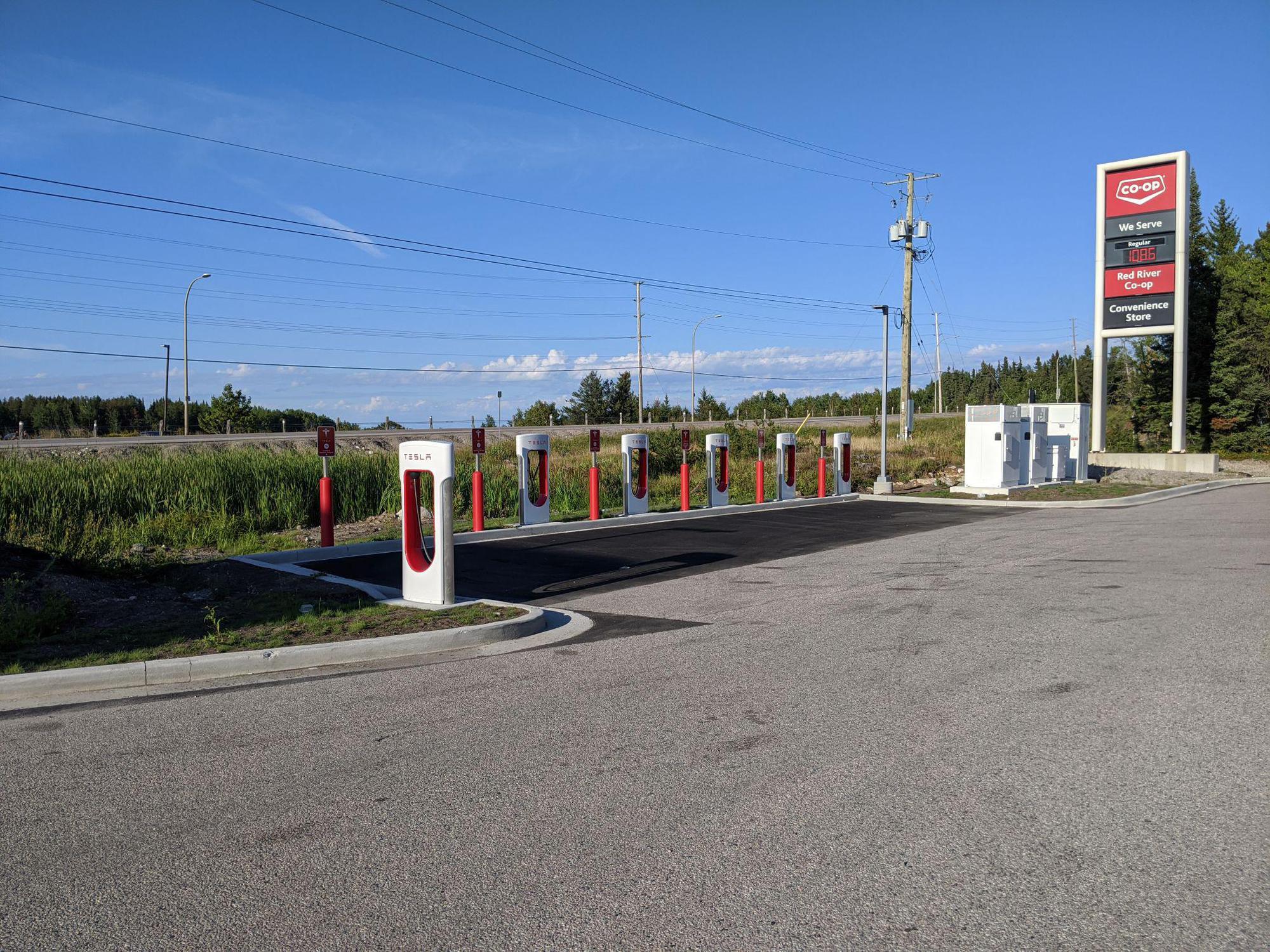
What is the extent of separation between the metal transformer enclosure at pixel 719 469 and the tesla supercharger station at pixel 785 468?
165 centimetres

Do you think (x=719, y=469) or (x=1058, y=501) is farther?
(x=1058, y=501)

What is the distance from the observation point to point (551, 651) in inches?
307

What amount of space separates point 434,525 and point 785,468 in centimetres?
1539

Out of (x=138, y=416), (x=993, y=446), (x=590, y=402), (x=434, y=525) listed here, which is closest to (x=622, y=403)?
(x=590, y=402)

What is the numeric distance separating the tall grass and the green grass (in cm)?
299

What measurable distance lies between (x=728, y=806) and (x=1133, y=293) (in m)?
39.8

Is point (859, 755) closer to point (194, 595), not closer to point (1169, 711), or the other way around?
point (1169, 711)

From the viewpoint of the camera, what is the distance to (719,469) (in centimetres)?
2172

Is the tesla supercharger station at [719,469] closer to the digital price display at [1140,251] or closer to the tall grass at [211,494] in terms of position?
the tall grass at [211,494]

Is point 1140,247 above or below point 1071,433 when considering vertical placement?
above

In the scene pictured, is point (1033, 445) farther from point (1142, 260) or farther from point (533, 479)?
point (533, 479)

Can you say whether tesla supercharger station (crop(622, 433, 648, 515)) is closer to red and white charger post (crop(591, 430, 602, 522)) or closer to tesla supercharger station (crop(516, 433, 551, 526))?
red and white charger post (crop(591, 430, 602, 522))

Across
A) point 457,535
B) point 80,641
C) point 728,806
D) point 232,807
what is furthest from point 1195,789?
point 457,535

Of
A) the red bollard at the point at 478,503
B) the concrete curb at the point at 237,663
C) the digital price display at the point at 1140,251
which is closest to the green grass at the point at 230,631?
the concrete curb at the point at 237,663
